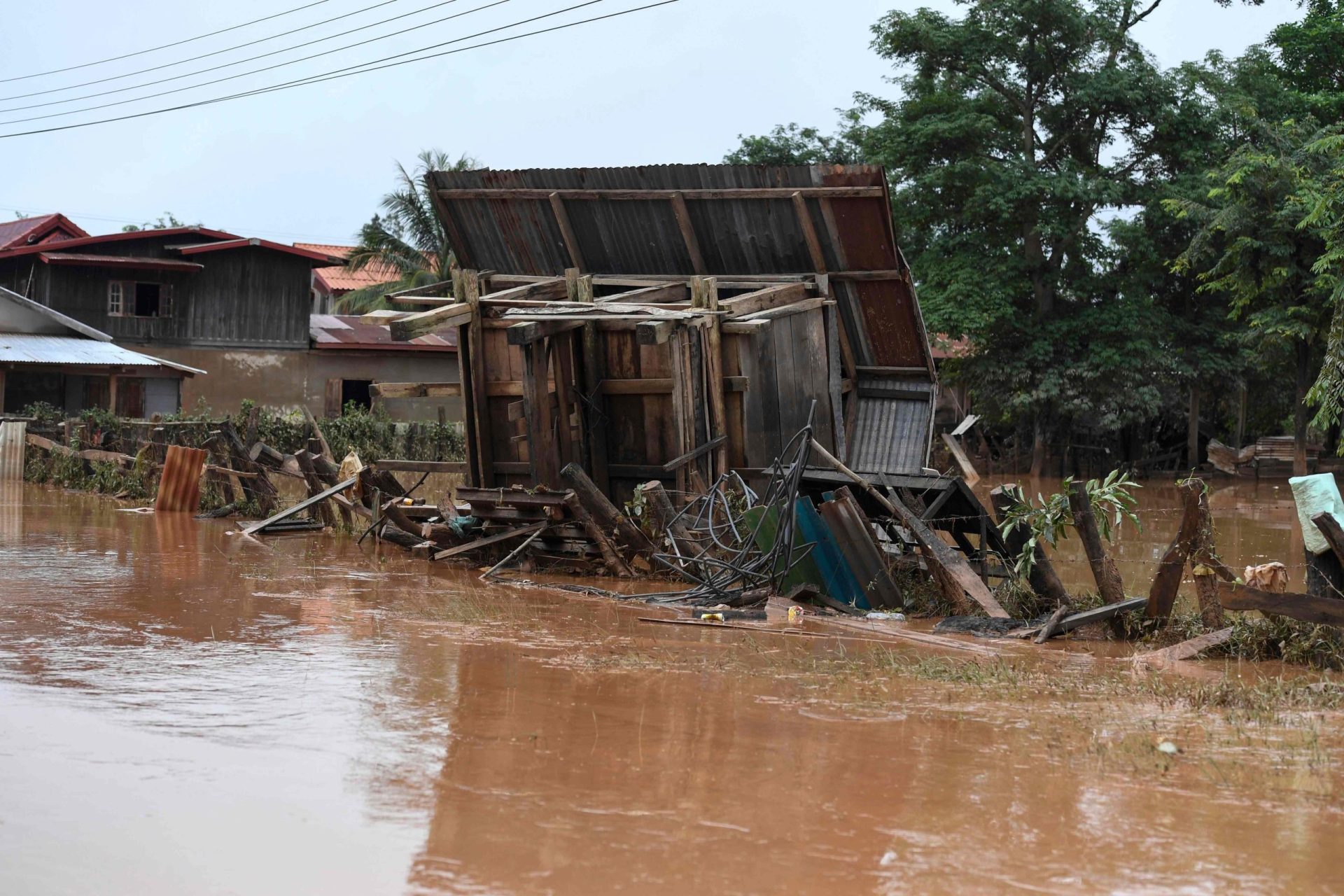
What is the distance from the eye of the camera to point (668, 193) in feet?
42.1

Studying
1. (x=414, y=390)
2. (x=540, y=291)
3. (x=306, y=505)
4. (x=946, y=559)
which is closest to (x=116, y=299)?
(x=306, y=505)

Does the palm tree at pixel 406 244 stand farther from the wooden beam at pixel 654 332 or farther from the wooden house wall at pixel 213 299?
the wooden beam at pixel 654 332

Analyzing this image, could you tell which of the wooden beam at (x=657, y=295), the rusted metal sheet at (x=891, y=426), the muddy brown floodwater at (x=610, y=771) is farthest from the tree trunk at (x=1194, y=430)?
the muddy brown floodwater at (x=610, y=771)

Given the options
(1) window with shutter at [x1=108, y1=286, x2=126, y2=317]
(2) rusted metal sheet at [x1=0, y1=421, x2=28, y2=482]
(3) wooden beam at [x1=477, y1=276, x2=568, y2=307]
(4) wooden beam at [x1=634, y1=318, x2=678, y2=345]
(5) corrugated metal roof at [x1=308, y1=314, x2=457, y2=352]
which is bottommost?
(2) rusted metal sheet at [x1=0, y1=421, x2=28, y2=482]

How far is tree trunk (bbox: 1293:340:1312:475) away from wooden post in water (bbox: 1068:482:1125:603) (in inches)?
805

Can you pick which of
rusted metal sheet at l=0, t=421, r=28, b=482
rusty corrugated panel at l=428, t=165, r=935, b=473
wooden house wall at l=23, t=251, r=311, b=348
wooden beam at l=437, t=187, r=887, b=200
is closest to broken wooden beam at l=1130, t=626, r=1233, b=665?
rusty corrugated panel at l=428, t=165, r=935, b=473

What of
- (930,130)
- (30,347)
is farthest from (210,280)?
(930,130)

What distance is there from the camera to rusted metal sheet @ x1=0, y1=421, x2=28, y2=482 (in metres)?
23.9

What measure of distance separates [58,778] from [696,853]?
2552 mm

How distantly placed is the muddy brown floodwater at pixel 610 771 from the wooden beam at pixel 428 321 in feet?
12.6

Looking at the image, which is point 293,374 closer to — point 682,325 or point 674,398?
point 674,398

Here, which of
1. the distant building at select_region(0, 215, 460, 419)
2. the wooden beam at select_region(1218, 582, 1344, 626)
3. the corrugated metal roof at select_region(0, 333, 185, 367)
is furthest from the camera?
the distant building at select_region(0, 215, 460, 419)

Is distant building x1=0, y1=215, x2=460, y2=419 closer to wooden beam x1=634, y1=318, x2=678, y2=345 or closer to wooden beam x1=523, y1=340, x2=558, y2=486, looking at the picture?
wooden beam x1=523, y1=340, x2=558, y2=486

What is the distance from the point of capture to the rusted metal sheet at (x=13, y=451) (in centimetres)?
2386
